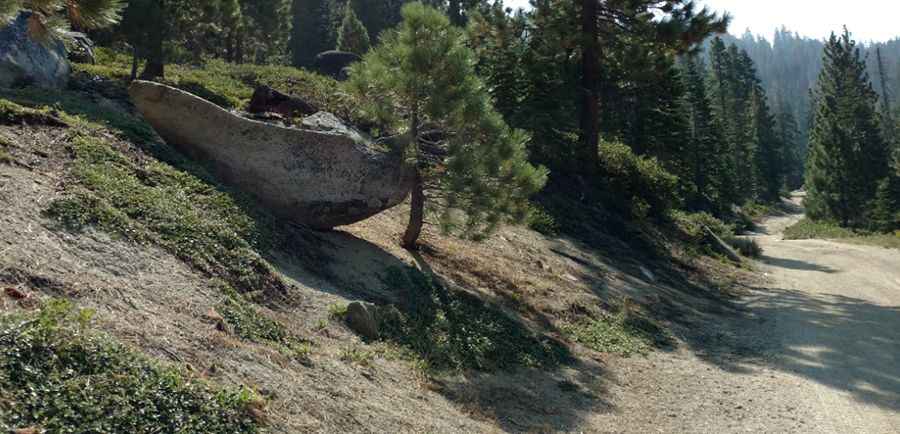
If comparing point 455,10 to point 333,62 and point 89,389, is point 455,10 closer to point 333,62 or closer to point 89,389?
point 333,62

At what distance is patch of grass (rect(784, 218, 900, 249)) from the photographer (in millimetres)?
32219

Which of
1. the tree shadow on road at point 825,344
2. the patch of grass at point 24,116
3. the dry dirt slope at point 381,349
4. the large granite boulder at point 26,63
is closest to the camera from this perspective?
the dry dirt slope at point 381,349

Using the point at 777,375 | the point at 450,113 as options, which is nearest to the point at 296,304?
the point at 450,113

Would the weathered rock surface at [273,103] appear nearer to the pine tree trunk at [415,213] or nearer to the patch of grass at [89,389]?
the pine tree trunk at [415,213]

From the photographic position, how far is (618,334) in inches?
469

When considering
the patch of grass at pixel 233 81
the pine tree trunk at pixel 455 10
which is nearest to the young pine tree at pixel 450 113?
the patch of grass at pixel 233 81

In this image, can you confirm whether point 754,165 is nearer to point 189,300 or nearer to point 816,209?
point 816,209

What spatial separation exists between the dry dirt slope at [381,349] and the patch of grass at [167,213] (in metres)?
0.21

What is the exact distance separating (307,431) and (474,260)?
7.69 metres

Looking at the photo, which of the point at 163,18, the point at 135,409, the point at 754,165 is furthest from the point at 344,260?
the point at 754,165

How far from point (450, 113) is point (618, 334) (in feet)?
14.3

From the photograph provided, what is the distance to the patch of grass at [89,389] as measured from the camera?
165 inches

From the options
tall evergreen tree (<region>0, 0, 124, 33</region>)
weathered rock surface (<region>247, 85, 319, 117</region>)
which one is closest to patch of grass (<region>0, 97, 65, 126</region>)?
tall evergreen tree (<region>0, 0, 124, 33</region>)

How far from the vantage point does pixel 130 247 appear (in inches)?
286
